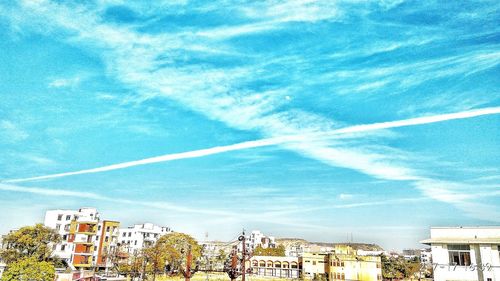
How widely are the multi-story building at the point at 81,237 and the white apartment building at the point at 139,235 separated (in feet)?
64.5

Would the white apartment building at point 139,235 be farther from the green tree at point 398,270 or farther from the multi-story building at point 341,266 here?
the green tree at point 398,270

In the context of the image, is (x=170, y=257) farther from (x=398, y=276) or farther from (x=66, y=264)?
(x=398, y=276)

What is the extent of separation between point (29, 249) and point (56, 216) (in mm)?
17091

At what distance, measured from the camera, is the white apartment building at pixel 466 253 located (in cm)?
2573

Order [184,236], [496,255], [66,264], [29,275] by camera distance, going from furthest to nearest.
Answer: [184,236] < [66,264] < [29,275] < [496,255]

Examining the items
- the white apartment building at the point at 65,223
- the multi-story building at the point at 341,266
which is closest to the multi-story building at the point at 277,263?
the multi-story building at the point at 341,266

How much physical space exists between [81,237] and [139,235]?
2922 centimetres

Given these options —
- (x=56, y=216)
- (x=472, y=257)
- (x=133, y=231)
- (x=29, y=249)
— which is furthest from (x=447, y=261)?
(x=133, y=231)

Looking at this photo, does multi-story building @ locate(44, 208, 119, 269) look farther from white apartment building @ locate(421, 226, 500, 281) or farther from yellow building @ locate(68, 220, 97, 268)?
white apartment building @ locate(421, 226, 500, 281)

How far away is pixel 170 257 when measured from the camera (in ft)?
202

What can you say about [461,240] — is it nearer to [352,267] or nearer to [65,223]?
[352,267]

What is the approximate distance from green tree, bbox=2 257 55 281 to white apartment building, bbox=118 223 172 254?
46465 mm

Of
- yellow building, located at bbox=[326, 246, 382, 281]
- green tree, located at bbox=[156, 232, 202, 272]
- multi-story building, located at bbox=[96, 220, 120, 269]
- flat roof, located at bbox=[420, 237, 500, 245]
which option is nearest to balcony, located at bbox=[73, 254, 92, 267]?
multi-story building, located at bbox=[96, 220, 120, 269]

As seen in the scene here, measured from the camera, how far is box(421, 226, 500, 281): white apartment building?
25734mm
